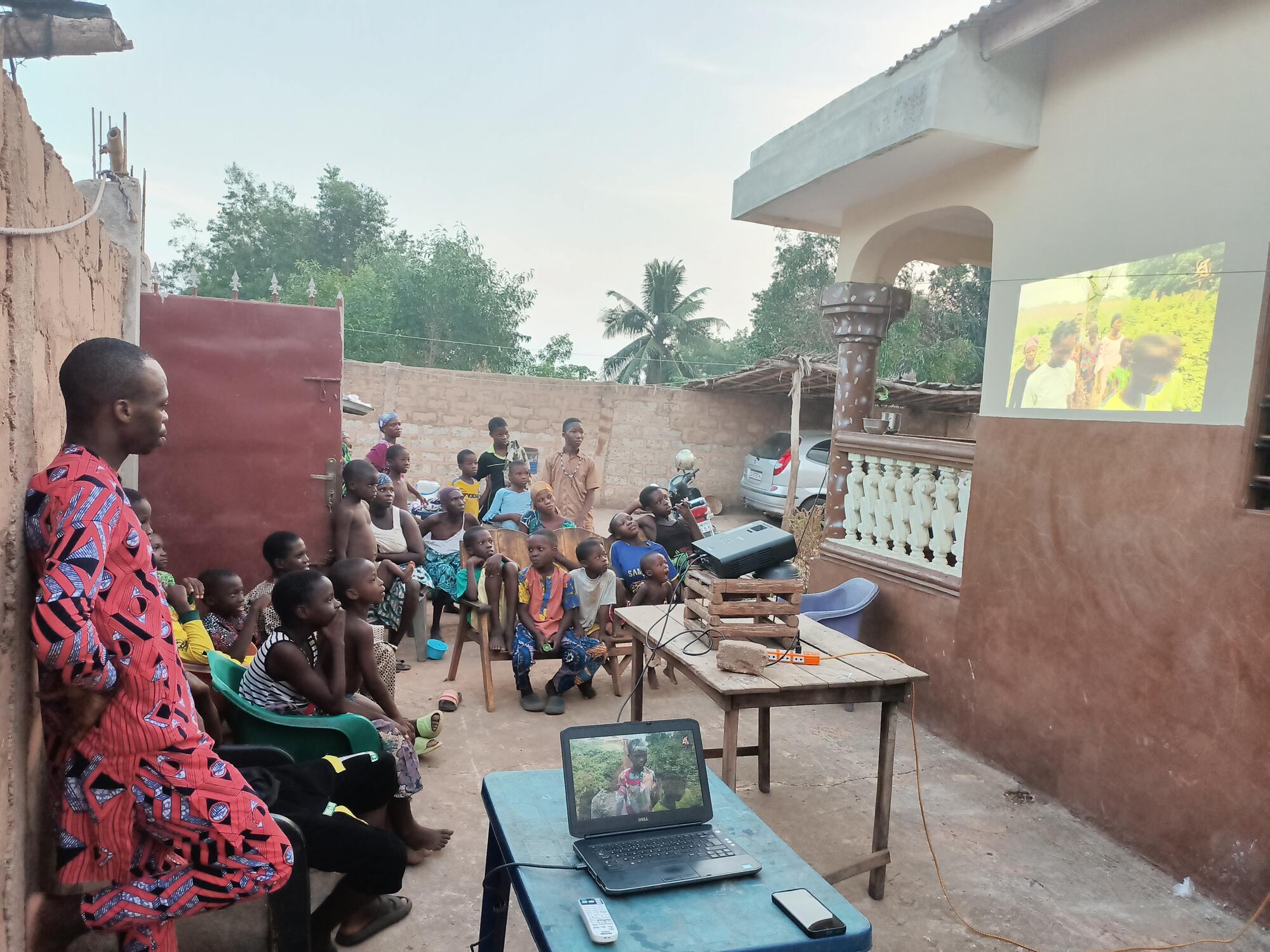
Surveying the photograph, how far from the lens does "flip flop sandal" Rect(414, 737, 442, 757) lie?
12.8 feet

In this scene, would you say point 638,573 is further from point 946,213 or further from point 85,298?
point 85,298

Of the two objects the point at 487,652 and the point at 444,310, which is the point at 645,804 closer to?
the point at 487,652

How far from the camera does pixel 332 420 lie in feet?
18.4

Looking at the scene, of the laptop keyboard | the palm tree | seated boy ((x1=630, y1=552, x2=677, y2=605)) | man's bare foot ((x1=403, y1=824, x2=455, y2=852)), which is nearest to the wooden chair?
seated boy ((x1=630, y1=552, x2=677, y2=605))

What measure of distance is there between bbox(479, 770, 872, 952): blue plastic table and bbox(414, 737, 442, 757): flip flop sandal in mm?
1916

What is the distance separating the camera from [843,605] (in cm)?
528

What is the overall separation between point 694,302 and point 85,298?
26.2 meters

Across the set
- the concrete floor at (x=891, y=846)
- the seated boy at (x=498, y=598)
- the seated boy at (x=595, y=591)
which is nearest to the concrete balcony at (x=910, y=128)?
the seated boy at (x=595, y=591)

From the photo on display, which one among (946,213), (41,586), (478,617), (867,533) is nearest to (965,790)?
(867,533)

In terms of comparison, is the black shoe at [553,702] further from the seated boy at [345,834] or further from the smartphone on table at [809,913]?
the smartphone on table at [809,913]

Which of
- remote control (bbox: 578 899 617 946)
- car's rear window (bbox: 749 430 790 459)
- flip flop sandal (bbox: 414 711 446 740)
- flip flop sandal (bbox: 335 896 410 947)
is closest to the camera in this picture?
remote control (bbox: 578 899 617 946)

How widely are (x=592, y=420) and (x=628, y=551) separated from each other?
8.15 meters

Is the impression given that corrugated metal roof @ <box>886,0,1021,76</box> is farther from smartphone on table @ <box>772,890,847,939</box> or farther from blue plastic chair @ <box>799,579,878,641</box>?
smartphone on table @ <box>772,890,847,939</box>

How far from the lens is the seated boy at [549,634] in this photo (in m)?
4.84
